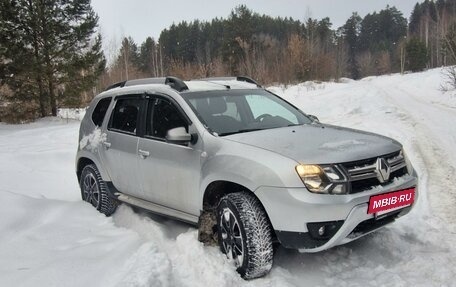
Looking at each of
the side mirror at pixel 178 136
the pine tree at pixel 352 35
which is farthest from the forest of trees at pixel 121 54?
the pine tree at pixel 352 35

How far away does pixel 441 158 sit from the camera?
23.9ft

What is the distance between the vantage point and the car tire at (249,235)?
3.40 m

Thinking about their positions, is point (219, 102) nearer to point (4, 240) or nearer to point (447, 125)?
point (4, 240)

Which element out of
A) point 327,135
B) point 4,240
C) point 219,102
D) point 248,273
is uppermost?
point 219,102

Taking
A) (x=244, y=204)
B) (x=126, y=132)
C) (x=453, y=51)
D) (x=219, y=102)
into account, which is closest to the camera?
(x=244, y=204)

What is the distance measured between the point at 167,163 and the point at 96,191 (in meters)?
1.63

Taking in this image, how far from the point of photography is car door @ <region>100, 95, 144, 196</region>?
4711 mm

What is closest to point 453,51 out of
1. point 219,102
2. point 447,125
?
point 447,125

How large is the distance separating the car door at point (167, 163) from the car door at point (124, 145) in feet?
0.55

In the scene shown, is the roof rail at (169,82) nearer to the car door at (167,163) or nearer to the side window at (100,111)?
the car door at (167,163)

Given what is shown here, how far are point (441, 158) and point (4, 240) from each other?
6.67 metres

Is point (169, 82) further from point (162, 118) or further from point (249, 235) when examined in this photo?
point (249, 235)

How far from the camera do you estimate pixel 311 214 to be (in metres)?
3.16

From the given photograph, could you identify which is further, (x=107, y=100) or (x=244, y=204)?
(x=107, y=100)
